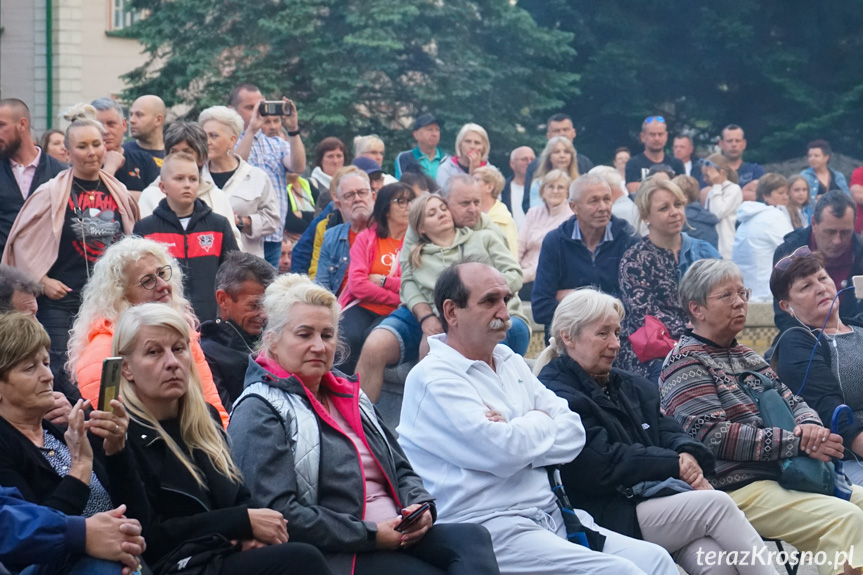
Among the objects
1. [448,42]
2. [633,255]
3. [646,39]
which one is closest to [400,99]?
[448,42]

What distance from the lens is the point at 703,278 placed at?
571cm

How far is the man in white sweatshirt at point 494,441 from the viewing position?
4504mm

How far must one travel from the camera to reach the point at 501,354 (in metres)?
5.00

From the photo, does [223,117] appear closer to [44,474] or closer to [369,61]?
[44,474]

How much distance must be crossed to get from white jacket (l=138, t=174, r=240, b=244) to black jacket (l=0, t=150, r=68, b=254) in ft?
2.55

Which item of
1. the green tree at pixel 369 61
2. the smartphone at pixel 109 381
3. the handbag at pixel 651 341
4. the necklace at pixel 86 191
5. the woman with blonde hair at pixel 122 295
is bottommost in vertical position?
the green tree at pixel 369 61

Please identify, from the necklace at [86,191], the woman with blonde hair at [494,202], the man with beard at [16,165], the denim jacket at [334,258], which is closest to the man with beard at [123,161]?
the man with beard at [16,165]

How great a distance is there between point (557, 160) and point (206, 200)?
414cm

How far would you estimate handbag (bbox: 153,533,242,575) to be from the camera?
3.76 meters

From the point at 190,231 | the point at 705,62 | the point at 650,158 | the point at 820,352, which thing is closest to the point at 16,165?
the point at 190,231

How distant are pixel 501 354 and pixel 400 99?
46.5ft

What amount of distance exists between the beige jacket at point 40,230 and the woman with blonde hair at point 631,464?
312cm

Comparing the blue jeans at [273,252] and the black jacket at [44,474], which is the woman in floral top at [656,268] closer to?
the blue jeans at [273,252]

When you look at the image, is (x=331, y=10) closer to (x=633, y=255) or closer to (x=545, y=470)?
(x=633, y=255)
